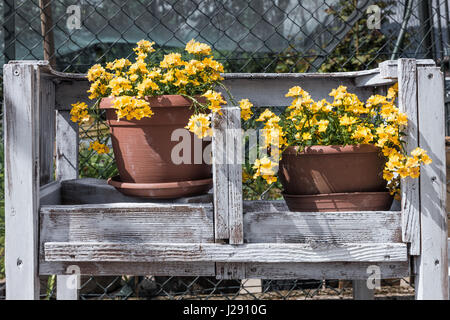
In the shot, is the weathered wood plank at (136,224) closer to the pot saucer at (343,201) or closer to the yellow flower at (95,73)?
the pot saucer at (343,201)

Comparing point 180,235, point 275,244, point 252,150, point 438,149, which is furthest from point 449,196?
point 180,235

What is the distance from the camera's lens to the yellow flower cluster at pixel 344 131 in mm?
1276

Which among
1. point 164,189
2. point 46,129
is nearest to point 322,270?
point 164,189

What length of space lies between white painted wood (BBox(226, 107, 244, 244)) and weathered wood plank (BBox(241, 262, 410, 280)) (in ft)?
0.36

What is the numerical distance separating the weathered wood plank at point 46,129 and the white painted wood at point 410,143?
43.2 inches

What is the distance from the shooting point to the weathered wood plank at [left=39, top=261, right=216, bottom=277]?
134 cm

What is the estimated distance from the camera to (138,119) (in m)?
1.33

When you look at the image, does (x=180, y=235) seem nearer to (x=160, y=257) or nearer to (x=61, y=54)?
(x=160, y=257)

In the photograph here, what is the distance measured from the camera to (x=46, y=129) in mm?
1659

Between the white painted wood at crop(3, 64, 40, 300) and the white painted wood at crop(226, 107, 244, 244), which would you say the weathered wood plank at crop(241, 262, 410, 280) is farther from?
the white painted wood at crop(3, 64, 40, 300)

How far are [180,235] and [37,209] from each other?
0.39 metres

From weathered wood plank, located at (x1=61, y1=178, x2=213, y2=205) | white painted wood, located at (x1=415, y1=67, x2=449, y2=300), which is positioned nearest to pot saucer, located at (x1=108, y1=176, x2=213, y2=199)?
weathered wood plank, located at (x1=61, y1=178, x2=213, y2=205)

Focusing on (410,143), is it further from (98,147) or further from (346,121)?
(98,147)

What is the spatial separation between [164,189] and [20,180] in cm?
38
